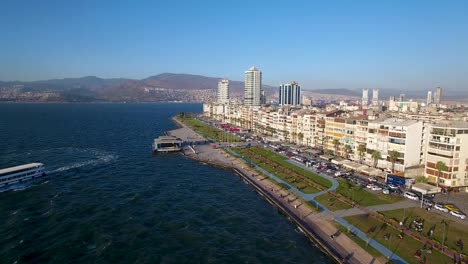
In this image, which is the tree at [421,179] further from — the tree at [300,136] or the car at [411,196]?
the tree at [300,136]

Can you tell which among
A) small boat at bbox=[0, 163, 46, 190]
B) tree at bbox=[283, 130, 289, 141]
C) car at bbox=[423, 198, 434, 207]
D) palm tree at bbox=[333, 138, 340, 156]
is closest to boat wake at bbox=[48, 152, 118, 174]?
small boat at bbox=[0, 163, 46, 190]

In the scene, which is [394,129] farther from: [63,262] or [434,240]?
[63,262]

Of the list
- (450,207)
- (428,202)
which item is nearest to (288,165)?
(428,202)

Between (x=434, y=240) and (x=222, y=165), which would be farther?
(x=222, y=165)

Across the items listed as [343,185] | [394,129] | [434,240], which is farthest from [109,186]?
[394,129]

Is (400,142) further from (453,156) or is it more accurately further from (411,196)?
(411,196)

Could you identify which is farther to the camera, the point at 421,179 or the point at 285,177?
the point at 285,177
